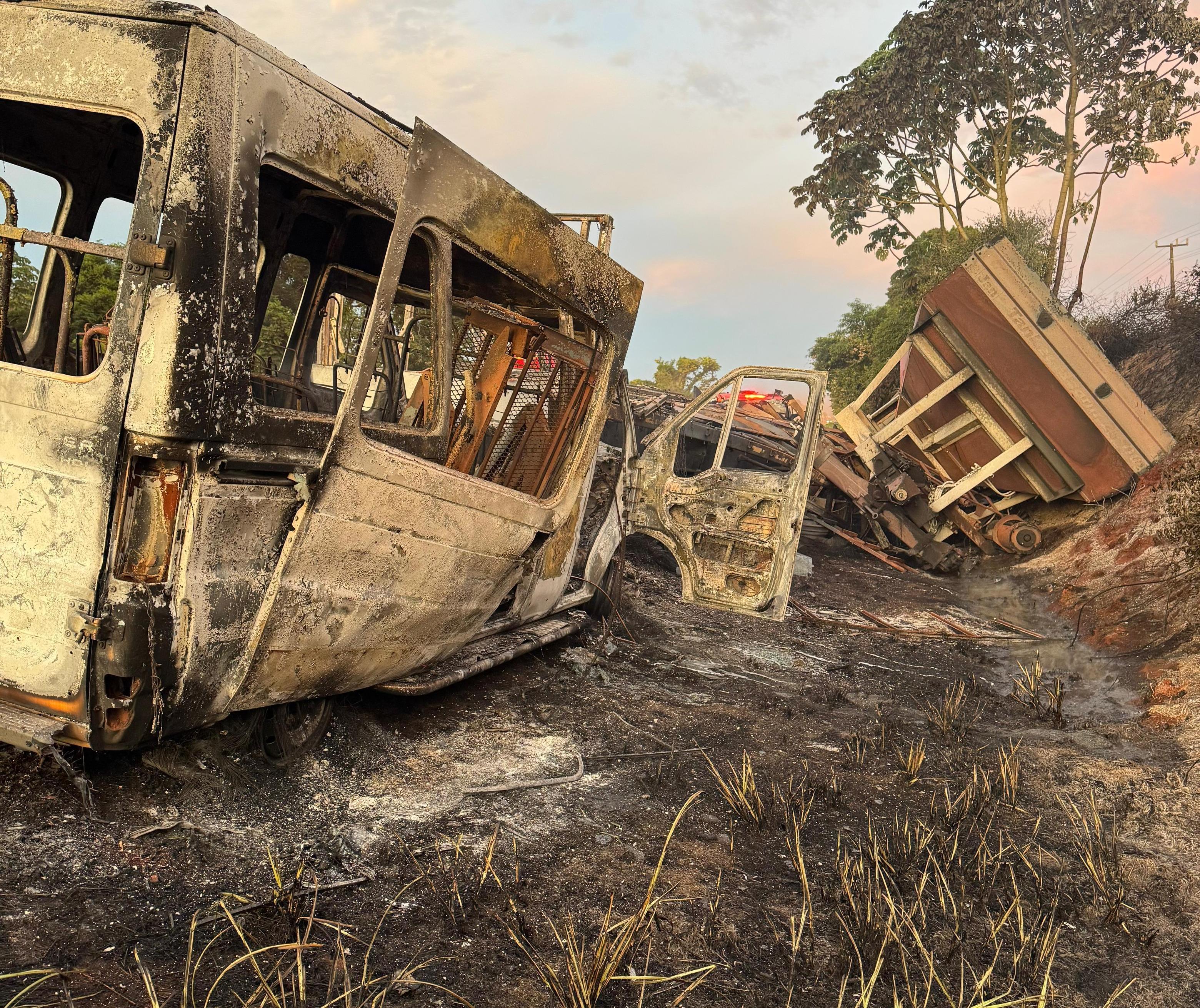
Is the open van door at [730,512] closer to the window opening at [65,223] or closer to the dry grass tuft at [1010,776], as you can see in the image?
the dry grass tuft at [1010,776]

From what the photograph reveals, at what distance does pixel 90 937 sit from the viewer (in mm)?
2225

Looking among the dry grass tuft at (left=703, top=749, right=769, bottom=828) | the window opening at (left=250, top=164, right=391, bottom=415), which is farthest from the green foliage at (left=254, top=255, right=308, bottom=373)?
the dry grass tuft at (left=703, top=749, right=769, bottom=828)

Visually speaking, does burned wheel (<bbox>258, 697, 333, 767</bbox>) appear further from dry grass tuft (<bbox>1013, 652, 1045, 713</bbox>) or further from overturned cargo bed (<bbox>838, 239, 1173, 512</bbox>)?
overturned cargo bed (<bbox>838, 239, 1173, 512</bbox>)

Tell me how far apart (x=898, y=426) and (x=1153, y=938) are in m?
8.04

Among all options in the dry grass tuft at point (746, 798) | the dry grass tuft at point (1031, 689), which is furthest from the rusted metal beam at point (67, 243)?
the dry grass tuft at point (1031, 689)

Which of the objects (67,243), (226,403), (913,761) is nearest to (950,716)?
(913,761)

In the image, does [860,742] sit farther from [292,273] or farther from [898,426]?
[898,426]

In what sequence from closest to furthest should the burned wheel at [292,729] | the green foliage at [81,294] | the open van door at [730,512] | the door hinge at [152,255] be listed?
the door hinge at [152,255], the burned wheel at [292,729], the green foliage at [81,294], the open van door at [730,512]

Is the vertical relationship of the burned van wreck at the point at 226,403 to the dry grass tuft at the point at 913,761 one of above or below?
above

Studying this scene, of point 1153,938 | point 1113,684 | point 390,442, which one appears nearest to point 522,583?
point 390,442

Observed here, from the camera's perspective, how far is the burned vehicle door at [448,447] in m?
2.75

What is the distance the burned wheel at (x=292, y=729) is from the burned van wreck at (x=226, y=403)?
0.04 feet

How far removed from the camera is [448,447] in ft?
10.8

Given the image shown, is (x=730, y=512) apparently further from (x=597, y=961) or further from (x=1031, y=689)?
(x=597, y=961)
